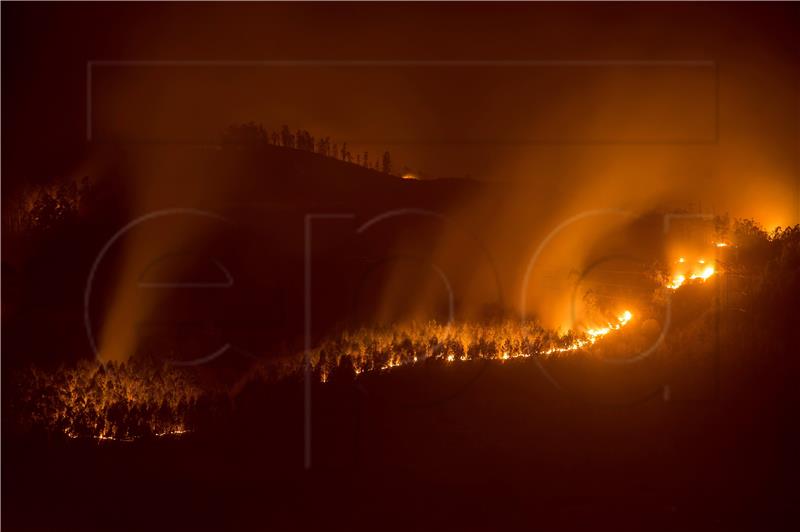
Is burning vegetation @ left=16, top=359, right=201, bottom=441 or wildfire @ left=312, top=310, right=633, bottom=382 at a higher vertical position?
wildfire @ left=312, top=310, right=633, bottom=382

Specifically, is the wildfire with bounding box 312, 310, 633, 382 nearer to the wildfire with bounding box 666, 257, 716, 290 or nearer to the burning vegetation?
the wildfire with bounding box 666, 257, 716, 290

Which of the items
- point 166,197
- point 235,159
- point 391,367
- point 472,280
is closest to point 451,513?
point 391,367

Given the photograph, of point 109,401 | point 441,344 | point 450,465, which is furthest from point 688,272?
point 109,401

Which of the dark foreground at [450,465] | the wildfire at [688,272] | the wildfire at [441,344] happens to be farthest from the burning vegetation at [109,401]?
the wildfire at [688,272]

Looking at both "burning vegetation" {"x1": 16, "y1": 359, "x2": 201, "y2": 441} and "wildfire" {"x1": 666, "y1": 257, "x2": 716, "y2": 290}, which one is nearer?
"burning vegetation" {"x1": 16, "y1": 359, "x2": 201, "y2": 441}

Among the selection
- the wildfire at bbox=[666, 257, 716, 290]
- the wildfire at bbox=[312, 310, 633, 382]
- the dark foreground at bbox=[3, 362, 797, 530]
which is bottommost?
the dark foreground at bbox=[3, 362, 797, 530]

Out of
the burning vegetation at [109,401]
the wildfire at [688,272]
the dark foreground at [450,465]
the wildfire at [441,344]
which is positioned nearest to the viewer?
the dark foreground at [450,465]

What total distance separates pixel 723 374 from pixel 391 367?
3963mm

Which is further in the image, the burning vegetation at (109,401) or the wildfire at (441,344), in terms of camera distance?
the wildfire at (441,344)

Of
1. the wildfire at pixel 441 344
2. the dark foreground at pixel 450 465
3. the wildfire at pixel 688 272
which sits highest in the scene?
the wildfire at pixel 688 272

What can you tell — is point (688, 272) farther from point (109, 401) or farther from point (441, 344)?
point (109, 401)

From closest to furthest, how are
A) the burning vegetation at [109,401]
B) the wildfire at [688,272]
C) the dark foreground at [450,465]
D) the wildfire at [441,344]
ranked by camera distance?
the dark foreground at [450,465], the burning vegetation at [109,401], the wildfire at [441,344], the wildfire at [688,272]

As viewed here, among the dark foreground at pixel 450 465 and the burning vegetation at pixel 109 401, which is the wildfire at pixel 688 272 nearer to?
the dark foreground at pixel 450 465

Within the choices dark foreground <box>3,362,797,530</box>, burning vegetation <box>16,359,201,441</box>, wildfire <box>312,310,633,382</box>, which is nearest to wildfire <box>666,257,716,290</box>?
wildfire <box>312,310,633,382</box>
